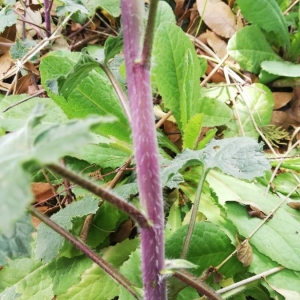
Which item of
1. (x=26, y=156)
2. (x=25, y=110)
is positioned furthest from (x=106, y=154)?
(x=26, y=156)

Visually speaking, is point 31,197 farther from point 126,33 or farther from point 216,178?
point 216,178

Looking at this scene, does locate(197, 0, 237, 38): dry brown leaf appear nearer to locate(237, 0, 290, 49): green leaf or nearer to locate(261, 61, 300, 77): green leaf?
locate(237, 0, 290, 49): green leaf

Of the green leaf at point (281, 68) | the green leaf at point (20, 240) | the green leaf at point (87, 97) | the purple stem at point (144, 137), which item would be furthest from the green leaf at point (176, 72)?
the green leaf at point (20, 240)

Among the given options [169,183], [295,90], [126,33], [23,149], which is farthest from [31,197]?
[295,90]

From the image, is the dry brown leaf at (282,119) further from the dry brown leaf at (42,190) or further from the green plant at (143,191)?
the dry brown leaf at (42,190)

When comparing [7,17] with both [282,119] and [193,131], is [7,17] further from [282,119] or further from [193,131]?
[282,119]
